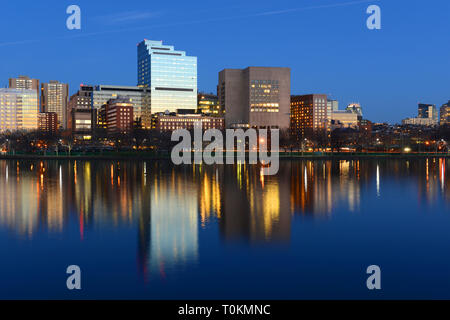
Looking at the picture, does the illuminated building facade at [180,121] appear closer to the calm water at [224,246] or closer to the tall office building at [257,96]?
the tall office building at [257,96]

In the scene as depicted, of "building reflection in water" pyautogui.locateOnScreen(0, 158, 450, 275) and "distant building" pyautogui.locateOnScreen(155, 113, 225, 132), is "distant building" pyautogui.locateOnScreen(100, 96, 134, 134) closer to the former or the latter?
"distant building" pyautogui.locateOnScreen(155, 113, 225, 132)

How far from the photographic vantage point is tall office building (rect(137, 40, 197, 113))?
636ft

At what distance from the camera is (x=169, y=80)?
7721 inches

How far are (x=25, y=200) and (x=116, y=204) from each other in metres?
5.07

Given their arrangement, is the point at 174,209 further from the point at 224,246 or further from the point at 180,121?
the point at 180,121

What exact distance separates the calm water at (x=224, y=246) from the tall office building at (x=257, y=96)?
158168 mm

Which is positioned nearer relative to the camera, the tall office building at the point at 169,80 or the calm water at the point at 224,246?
the calm water at the point at 224,246

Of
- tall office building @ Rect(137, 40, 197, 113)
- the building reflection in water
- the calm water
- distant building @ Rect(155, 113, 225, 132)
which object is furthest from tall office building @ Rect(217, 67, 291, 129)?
the calm water

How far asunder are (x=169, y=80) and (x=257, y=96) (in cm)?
4449

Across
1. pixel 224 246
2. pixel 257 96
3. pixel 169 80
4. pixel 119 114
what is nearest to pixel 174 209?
pixel 224 246

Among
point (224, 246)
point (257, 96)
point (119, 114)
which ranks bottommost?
point (224, 246)

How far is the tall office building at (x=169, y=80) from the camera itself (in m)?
194

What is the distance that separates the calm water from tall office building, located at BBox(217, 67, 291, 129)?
15817cm

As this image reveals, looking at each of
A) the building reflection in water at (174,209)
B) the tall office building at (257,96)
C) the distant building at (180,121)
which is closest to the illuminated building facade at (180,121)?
the distant building at (180,121)
